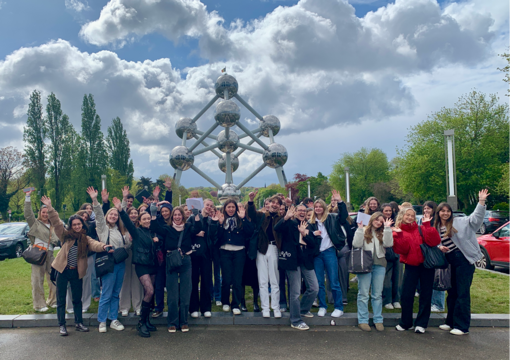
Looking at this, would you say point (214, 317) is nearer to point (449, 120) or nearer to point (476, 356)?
point (476, 356)

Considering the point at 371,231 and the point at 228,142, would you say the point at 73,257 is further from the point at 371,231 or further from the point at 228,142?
the point at 228,142

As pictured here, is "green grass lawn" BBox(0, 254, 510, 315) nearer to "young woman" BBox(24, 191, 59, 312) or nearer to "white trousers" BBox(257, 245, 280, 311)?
"young woman" BBox(24, 191, 59, 312)

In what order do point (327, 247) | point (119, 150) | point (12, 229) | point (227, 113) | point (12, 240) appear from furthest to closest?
1. point (119, 150)
2. point (227, 113)
3. point (12, 229)
4. point (12, 240)
5. point (327, 247)

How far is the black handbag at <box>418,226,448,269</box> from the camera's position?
4.93m

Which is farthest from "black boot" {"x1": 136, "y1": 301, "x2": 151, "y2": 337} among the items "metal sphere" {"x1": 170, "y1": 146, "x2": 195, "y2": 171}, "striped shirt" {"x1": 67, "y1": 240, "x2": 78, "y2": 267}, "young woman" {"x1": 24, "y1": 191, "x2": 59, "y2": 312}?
"metal sphere" {"x1": 170, "y1": 146, "x2": 195, "y2": 171}

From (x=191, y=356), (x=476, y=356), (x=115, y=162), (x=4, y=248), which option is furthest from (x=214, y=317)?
(x=115, y=162)

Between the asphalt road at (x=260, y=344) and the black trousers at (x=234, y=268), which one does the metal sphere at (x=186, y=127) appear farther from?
the asphalt road at (x=260, y=344)

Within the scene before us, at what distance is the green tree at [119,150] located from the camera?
47406 mm

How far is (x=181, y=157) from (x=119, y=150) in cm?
2217

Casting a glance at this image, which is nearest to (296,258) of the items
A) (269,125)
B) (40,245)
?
(40,245)

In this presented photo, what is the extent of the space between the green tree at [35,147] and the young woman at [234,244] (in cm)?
3934

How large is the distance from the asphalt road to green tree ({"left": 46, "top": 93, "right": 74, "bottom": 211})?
38.6 metres

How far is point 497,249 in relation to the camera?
9289 millimetres

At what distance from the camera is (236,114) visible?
27141 mm
